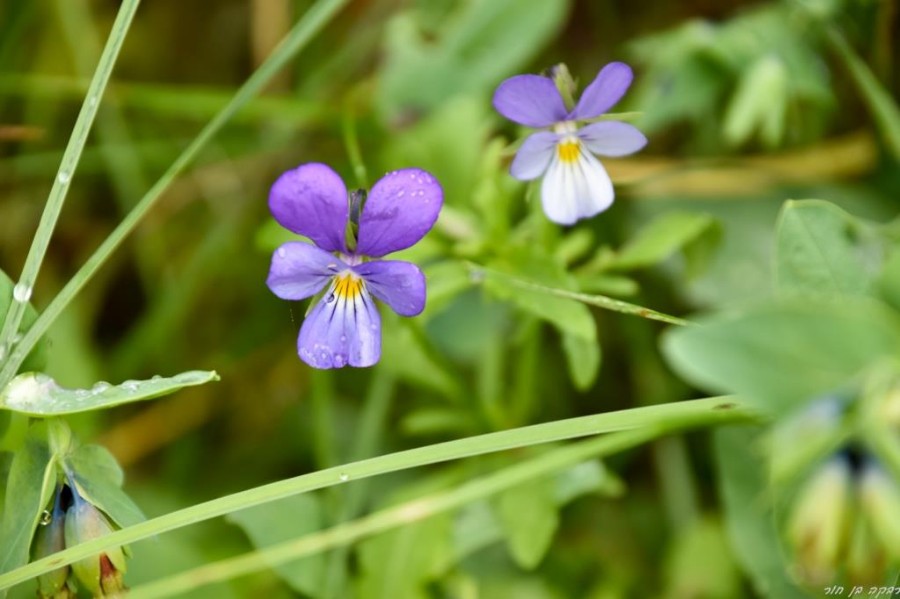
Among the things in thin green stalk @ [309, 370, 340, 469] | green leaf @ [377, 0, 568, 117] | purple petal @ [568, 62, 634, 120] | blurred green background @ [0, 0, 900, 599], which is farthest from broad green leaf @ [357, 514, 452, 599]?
green leaf @ [377, 0, 568, 117]

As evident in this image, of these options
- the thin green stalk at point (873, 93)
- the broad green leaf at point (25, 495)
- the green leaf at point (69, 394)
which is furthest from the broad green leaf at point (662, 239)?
the broad green leaf at point (25, 495)

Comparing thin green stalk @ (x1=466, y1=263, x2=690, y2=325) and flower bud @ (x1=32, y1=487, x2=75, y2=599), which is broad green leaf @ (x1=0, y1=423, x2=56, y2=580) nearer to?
flower bud @ (x1=32, y1=487, x2=75, y2=599)

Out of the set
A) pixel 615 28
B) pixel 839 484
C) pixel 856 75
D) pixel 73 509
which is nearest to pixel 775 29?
pixel 856 75

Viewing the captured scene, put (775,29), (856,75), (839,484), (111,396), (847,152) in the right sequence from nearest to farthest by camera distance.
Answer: (839,484), (111,396), (856,75), (775,29), (847,152)

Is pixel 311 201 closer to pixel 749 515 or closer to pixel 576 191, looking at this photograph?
pixel 576 191

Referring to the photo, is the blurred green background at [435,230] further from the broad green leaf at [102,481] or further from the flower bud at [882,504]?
the flower bud at [882,504]

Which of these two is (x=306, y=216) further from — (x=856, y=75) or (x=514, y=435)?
(x=856, y=75)

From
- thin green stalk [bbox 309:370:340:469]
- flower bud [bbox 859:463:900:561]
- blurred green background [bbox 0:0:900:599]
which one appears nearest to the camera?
flower bud [bbox 859:463:900:561]
